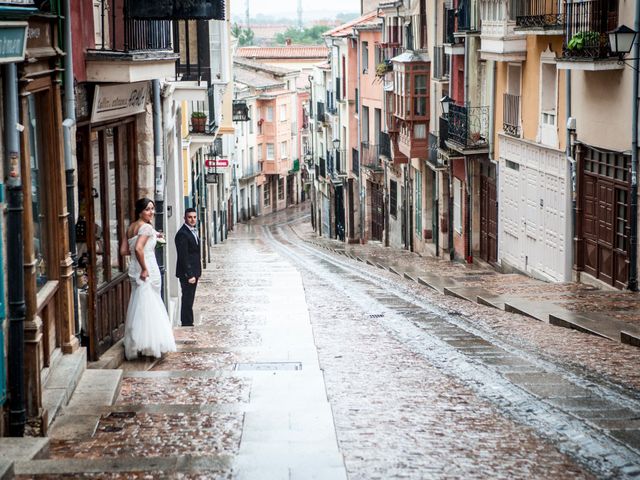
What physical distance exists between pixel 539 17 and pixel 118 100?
1237 cm

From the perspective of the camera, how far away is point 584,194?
2089cm

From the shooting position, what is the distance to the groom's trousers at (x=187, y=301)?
15758mm

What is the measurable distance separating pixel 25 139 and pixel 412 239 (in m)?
29.6

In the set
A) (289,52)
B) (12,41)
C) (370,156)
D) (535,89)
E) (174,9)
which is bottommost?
(370,156)

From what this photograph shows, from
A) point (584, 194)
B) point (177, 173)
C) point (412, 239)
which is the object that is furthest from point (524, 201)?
point (412, 239)

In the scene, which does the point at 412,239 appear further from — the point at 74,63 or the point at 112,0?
the point at 74,63

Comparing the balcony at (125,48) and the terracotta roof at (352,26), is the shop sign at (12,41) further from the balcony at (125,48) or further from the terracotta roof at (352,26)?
the terracotta roof at (352,26)

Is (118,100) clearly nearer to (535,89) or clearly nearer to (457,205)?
(535,89)

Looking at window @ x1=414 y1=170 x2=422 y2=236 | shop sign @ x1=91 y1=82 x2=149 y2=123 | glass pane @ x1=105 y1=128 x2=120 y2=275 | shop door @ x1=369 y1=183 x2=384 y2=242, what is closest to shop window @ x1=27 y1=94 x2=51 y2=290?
shop sign @ x1=91 y1=82 x2=149 y2=123

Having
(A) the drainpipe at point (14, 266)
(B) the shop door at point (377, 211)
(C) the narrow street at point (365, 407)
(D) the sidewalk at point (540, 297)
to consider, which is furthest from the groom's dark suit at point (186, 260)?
(B) the shop door at point (377, 211)

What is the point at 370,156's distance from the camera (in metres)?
45.3

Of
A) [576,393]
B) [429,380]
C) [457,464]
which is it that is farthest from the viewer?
[429,380]

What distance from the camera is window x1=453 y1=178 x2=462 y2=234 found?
3057 centimetres

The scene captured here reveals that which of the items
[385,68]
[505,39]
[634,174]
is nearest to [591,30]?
[634,174]
